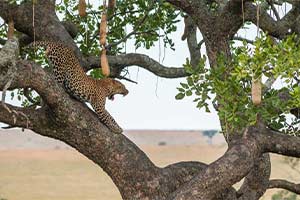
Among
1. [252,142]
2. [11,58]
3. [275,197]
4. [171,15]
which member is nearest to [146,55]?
[171,15]

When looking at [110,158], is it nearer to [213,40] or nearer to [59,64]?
[59,64]

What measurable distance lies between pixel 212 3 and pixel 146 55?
0.67 m

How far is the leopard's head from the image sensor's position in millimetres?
5695

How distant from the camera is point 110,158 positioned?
5.04 meters

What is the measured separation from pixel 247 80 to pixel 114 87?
1544 mm

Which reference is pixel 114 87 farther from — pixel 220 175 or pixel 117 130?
pixel 220 175

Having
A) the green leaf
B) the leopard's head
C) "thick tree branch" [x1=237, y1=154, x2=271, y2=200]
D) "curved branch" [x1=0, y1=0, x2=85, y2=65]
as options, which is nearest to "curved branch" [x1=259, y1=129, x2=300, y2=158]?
"thick tree branch" [x1=237, y1=154, x2=271, y2=200]

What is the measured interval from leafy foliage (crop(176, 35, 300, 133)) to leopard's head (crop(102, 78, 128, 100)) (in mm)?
1233

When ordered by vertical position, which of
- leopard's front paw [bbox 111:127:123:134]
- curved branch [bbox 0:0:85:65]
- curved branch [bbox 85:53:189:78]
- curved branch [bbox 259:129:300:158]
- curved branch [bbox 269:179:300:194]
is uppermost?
curved branch [bbox 0:0:85:65]

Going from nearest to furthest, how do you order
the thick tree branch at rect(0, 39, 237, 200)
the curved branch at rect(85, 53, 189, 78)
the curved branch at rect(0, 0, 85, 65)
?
the thick tree branch at rect(0, 39, 237, 200) < the curved branch at rect(0, 0, 85, 65) < the curved branch at rect(85, 53, 189, 78)

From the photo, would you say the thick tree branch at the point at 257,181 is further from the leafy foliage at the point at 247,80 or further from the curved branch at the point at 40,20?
the curved branch at the point at 40,20

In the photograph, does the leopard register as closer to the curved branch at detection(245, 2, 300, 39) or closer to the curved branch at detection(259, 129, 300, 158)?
the curved branch at detection(259, 129, 300, 158)

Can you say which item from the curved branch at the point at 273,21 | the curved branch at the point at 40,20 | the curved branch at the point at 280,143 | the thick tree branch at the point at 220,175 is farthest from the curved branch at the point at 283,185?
the curved branch at the point at 40,20

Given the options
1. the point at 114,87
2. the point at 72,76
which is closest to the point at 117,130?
→ the point at 72,76
